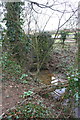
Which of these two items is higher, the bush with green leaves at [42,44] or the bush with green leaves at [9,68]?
the bush with green leaves at [42,44]

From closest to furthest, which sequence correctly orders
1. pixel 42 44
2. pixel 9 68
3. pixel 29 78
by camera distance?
pixel 9 68 → pixel 29 78 → pixel 42 44

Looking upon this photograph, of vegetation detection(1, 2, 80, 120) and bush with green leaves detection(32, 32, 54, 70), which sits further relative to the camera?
bush with green leaves detection(32, 32, 54, 70)

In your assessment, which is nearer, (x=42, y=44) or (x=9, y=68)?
(x=9, y=68)

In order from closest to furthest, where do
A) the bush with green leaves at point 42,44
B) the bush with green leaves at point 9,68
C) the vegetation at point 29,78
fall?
the vegetation at point 29,78, the bush with green leaves at point 9,68, the bush with green leaves at point 42,44

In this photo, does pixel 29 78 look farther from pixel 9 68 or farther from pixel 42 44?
pixel 42 44

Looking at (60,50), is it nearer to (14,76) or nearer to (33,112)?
(14,76)

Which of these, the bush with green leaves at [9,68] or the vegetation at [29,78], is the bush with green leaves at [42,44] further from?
the bush with green leaves at [9,68]

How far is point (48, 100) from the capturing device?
2.33 m

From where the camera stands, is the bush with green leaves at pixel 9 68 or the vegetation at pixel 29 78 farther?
the bush with green leaves at pixel 9 68

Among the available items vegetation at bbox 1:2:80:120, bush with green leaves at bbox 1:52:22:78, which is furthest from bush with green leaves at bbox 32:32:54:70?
bush with green leaves at bbox 1:52:22:78

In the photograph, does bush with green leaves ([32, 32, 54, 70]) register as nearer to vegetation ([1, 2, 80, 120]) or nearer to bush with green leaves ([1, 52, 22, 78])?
vegetation ([1, 2, 80, 120])

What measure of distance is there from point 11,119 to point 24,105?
1.17 ft

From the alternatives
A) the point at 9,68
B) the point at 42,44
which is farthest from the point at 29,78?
the point at 42,44

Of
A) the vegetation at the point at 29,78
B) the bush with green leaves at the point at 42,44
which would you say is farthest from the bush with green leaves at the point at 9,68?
the bush with green leaves at the point at 42,44
